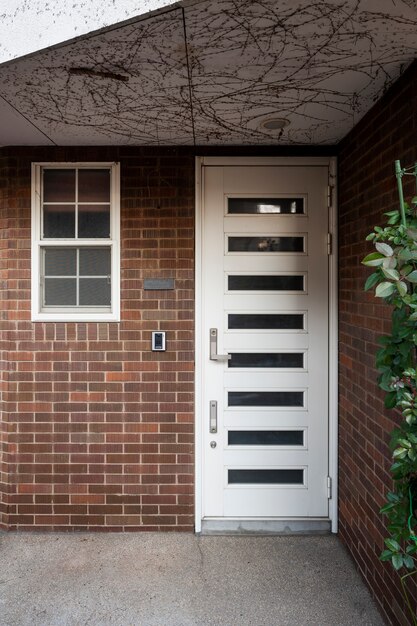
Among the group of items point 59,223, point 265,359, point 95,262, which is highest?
point 59,223

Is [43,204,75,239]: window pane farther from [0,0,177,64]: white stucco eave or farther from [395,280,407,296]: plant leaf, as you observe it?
[395,280,407,296]: plant leaf

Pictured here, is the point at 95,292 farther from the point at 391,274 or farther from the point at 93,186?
the point at 391,274

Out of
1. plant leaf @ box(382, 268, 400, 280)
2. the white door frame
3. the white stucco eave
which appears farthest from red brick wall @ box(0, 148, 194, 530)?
plant leaf @ box(382, 268, 400, 280)

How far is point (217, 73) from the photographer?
211cm

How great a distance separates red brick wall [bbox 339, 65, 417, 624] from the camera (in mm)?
2275

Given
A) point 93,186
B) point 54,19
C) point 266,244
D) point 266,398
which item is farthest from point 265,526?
point 54,19

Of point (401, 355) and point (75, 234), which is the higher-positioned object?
point (75, 234)

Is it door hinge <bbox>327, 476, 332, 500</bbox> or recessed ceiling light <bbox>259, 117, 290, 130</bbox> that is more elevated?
recessed ceiling light <bbox>259, 117, 290, 130</bbox>

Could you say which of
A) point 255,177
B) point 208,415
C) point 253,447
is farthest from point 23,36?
point 253,447

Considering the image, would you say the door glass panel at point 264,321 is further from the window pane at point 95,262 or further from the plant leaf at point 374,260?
the plant leaf at point 374,260

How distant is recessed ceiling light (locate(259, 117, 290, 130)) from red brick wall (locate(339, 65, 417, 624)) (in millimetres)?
481

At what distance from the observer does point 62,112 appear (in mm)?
2576

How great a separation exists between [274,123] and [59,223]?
1.67 meters

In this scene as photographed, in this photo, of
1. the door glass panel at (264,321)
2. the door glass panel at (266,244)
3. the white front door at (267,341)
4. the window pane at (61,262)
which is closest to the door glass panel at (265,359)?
the white front door at (267,341)
